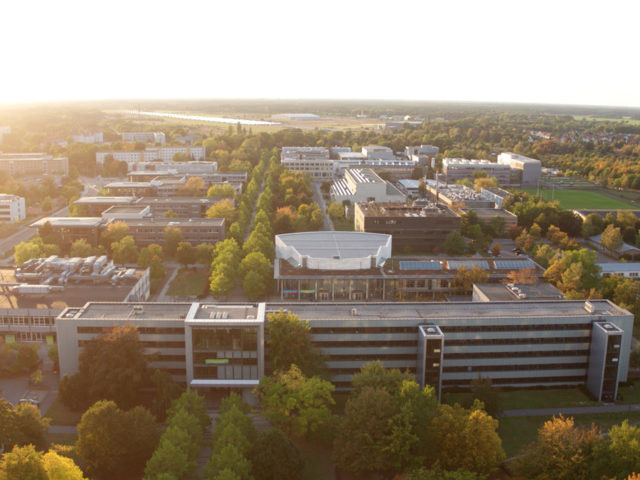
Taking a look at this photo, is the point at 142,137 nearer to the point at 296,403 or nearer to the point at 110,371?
the point at 110,371

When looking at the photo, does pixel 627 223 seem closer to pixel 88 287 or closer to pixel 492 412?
pixel 492 412

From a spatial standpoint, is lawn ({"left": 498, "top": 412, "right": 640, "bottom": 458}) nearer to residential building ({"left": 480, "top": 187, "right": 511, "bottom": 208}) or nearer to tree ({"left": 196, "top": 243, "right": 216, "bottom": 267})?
tree ({"left": 196, "top": 243, "right": 216, "bottom": 267})

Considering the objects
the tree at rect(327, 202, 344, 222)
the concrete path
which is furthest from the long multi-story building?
the tree at rect(327, 202, 344, 222)

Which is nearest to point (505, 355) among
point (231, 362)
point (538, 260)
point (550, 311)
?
point (550, 311)

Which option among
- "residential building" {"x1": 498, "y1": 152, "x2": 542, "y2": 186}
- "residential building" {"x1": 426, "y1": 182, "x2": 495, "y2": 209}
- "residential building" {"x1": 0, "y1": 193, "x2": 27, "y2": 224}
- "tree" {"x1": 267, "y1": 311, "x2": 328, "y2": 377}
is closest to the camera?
"tree" {"x1": 267, "y1": 311, "x2": 328, "y2": 377}

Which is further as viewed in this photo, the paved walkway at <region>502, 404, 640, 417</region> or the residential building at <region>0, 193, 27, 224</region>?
the residential building at <region>0, 193, 27, 224</region>

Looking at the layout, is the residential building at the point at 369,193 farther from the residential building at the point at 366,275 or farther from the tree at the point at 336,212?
the residential building at the point at 366,275

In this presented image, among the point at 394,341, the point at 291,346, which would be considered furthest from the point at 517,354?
the point at 291,346
